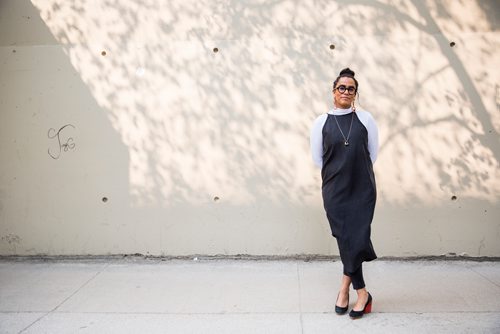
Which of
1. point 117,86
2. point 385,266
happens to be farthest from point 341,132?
point 117,86

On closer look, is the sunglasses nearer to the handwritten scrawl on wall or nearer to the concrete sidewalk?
the concrete sidewalk

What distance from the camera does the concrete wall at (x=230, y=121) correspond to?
4.54 meters

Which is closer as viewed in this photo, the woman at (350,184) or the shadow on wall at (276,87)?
the woman at (350,184)

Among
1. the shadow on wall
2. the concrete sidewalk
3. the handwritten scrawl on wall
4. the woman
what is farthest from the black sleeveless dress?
the handwritten scrawl on wall

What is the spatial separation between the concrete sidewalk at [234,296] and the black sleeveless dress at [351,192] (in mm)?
518

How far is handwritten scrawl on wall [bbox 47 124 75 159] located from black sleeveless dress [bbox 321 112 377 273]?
9.69 feet

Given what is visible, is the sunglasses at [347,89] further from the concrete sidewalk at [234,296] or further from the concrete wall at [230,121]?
the concrete sidewalk at [234,296]

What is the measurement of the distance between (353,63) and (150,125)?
2240mm

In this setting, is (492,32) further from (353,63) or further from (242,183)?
(242,183)

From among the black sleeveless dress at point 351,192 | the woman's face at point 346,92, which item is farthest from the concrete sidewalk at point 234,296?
the woman's face at point 346,92

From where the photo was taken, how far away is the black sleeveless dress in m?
3.19

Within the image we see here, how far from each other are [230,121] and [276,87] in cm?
60

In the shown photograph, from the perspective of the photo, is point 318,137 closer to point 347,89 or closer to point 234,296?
point 347,89

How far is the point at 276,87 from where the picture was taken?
4.63 m
